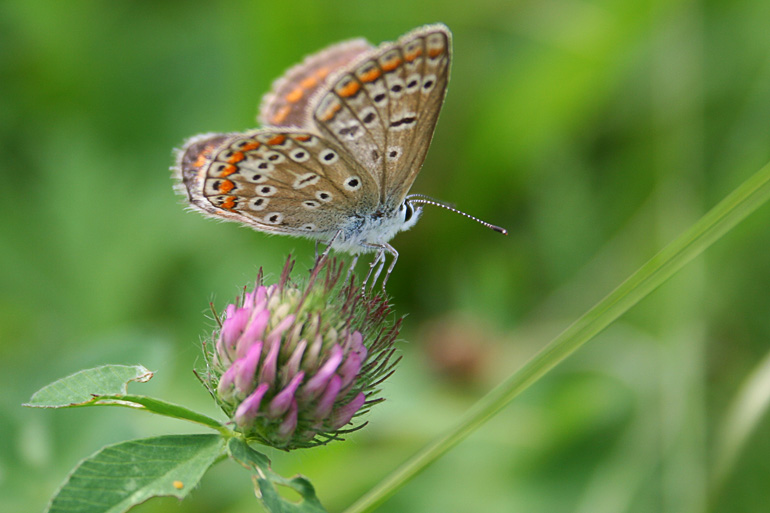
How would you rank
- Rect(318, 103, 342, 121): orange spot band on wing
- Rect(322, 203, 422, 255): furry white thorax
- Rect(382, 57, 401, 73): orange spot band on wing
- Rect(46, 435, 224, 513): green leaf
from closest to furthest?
Rect(46, 435, 224, 513): green leaf, Rect(382, 57, 401, 73): orange spot band on wing, Rect(318, 103, 342, 121): orange spot band on wing, Rect(322, 203, 422, 255): furry white thorax

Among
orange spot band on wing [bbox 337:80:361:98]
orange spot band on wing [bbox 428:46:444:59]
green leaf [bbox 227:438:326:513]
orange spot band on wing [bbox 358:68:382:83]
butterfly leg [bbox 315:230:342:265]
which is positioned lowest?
Answer: green leaf [bbox 227:438:326:513]

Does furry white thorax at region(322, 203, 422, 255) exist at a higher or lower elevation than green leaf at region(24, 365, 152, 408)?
higher

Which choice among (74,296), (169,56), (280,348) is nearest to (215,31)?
(169,56)

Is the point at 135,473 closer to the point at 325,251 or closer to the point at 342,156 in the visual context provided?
the point at 325,251

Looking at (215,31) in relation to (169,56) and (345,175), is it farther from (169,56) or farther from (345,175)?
(345,175)

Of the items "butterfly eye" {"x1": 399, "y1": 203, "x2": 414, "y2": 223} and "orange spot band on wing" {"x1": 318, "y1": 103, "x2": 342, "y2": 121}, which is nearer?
"orange spot band on wing" {"x1": 318, "y1": 103, "x2": 342, "y2": 121}

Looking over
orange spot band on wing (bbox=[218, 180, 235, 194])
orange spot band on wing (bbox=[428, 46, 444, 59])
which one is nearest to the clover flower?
orange spot band on wing (bbox=[218, 180, 235, 194])

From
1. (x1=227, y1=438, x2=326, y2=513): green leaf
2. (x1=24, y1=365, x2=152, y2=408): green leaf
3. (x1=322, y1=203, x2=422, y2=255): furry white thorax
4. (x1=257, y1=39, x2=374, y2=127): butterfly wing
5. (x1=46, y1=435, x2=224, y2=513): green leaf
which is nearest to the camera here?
(x1=46, y1=435, x2=224, y2=513): green leaf

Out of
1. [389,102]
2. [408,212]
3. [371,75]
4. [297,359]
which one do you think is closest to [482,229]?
[408,212]

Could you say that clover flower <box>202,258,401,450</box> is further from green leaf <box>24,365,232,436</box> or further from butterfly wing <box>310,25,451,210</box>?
butterfly wing <box>310,25,451,210</box>
